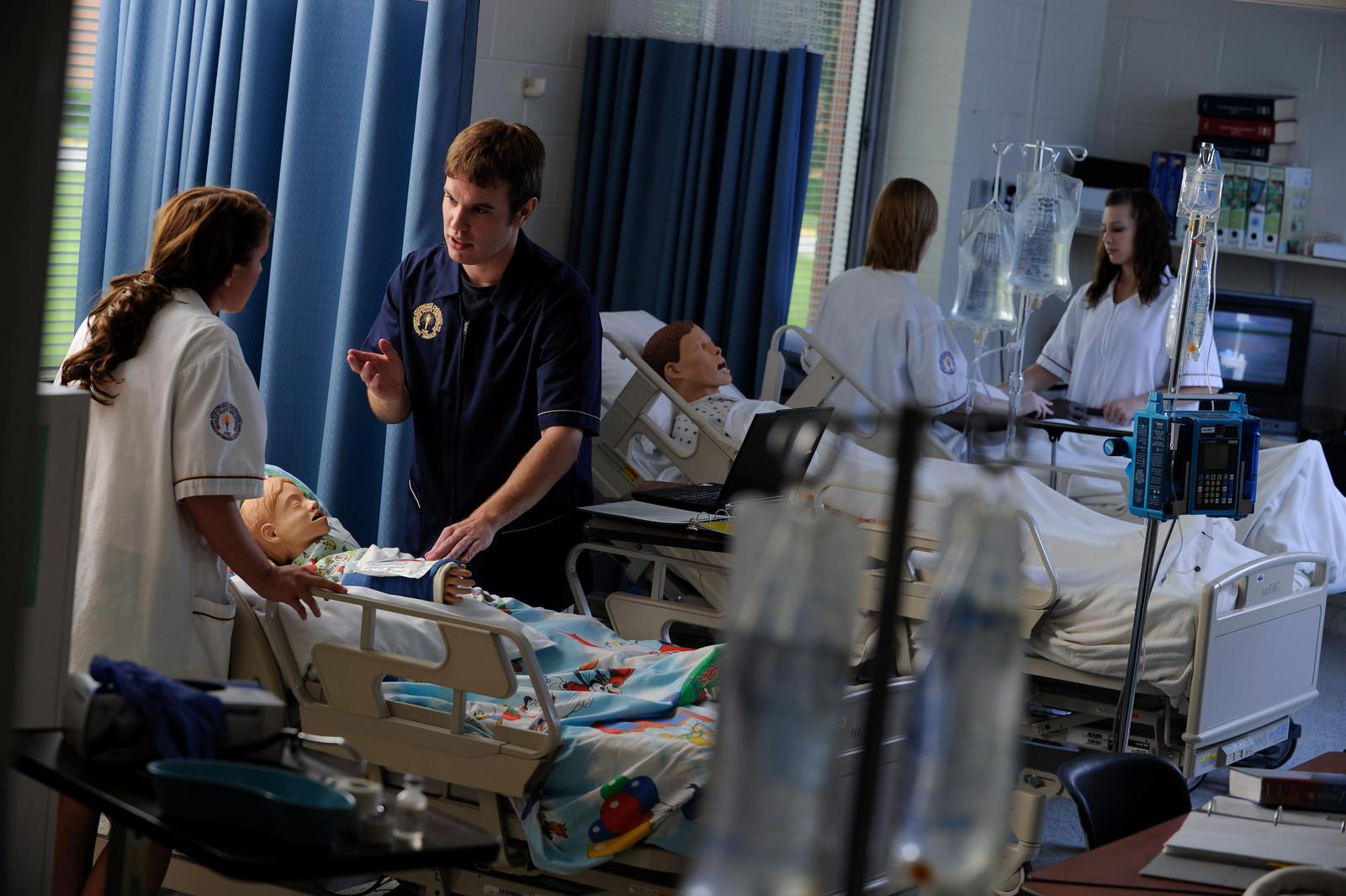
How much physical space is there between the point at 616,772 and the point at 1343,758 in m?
1.24

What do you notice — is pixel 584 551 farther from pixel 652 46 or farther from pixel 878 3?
pixel 878 3

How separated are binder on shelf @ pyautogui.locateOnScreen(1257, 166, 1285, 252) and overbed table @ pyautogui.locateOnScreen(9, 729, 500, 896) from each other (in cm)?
639

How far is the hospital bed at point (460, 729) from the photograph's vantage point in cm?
249

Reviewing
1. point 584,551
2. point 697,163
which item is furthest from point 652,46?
point 584,551

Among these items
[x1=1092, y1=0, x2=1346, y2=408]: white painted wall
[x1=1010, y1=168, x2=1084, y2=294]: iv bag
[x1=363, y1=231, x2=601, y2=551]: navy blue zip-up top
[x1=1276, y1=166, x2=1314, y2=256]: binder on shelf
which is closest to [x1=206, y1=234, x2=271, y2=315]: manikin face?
[x1=363, y1=231, x2=601, y2=551]: navy blue zip-up top

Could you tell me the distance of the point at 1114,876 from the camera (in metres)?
1.98

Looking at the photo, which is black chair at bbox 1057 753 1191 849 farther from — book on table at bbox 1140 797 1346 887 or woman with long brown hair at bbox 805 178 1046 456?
woman with long brown hair at bbox 805 178 1046 456

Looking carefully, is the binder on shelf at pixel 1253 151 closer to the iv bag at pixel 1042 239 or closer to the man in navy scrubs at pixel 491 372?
the iv bag at pixel 1042 239

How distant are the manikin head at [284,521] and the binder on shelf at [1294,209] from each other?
5.40 metres

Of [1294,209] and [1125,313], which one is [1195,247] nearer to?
[1125,313]

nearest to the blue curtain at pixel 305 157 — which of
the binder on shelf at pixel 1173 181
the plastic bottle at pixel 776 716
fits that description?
the plastic bottle at pixel 776 716

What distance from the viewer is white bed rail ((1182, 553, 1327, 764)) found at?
133 inches

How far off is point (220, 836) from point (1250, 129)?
22.2 ft

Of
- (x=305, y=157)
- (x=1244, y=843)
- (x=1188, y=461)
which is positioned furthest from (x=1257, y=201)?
(x=1244, y=843)
